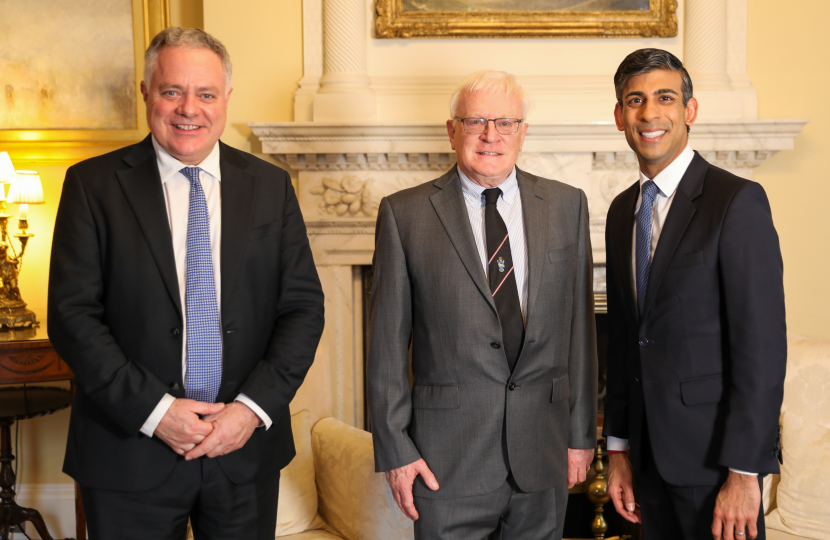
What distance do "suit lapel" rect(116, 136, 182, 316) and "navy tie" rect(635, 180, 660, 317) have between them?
1045 millimetres

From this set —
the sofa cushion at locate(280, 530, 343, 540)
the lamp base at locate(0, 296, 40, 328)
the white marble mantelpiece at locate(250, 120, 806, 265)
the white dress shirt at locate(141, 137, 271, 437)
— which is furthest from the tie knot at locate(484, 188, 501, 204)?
the lamp base at locate(0, 296, 40, 328)

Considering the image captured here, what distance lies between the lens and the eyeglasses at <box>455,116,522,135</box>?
5.34ft

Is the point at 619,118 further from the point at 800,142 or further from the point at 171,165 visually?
the point at 800,142

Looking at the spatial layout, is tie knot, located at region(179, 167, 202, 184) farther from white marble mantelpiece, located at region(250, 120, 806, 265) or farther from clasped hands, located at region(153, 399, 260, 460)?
white marble mantelpiece, located at region(250, 120, 806, 265)

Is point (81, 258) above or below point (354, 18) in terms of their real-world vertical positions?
below

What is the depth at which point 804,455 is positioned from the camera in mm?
2387

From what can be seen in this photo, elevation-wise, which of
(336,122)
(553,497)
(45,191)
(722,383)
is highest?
(336,122)

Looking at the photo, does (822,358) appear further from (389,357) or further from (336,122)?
(336,122)

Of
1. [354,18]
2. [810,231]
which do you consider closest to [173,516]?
[354,18]

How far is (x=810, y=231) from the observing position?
302 cm

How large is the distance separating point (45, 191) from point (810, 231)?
140 inches

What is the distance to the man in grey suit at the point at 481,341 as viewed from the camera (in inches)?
62.2

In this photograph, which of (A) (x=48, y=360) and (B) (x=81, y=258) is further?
(A) (x=48, y=360)

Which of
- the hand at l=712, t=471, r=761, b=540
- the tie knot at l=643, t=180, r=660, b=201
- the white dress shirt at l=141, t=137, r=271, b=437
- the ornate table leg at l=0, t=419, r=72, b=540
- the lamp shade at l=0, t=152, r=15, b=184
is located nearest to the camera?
the hand at l=712, t=471, r=761, b=540
